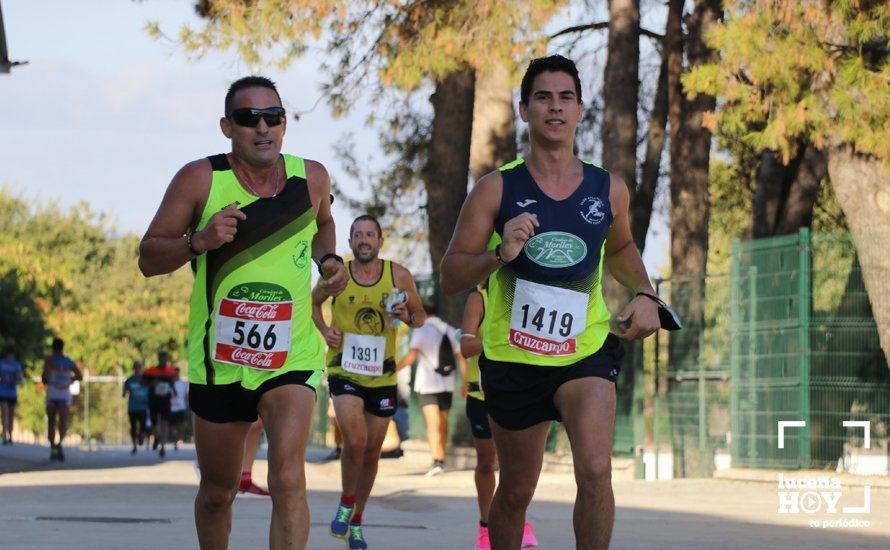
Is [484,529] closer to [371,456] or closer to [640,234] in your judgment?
[371,456]

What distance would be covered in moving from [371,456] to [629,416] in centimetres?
961

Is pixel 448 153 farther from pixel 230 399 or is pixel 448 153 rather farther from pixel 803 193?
pixel 230 399

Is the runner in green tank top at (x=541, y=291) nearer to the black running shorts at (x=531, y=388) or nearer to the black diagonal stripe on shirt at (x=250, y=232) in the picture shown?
the black running shorts at (x=531, y=388)

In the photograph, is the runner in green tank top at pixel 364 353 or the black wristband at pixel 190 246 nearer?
the black wristband at pixel 190 246

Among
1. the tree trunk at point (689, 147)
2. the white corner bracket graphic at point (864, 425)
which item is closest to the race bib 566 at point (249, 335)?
the white corner bracket graphic at point (864, 425)

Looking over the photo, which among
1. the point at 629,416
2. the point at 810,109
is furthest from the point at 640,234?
the point at 810,109

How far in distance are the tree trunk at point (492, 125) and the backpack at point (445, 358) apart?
98.5 inches

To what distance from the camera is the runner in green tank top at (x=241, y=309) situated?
6.70 metres

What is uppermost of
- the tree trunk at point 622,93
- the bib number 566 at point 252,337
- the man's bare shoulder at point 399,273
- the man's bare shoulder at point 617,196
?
the tree trunk at point 622,93

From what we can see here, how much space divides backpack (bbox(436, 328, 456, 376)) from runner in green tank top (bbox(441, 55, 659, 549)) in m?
11.9

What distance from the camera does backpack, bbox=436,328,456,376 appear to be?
1877 centimetres

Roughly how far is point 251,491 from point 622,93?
27.9ft

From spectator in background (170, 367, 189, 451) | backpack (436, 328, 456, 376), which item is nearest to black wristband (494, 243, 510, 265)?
backpack (436, 328, 456, 376)

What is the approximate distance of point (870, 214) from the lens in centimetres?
1561
